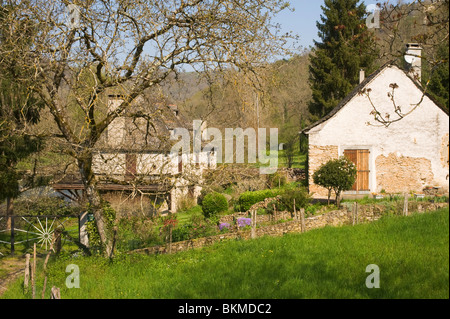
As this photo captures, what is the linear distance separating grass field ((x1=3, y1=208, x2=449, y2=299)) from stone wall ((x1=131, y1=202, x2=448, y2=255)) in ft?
4.27

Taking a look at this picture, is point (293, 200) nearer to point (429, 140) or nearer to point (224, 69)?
point (429, 140)

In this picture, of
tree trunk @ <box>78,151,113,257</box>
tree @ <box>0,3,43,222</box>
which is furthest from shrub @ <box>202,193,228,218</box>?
tree trunk @ <box>78,151,113,257</box>

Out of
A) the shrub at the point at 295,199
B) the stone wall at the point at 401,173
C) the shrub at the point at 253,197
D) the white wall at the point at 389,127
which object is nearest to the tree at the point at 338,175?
the shrub at the point at 295,199

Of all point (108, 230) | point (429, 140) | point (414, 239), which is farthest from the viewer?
point (429, 140)

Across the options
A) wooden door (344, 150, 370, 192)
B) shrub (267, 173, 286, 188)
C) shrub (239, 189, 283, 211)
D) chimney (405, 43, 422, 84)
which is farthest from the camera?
shrub (267, 173, 286, 188)

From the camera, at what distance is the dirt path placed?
1004 cm

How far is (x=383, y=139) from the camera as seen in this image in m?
21.1

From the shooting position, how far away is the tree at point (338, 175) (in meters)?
18.9

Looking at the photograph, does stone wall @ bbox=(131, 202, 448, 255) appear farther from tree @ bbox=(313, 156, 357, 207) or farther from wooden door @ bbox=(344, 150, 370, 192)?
wooden door @ bbox=(344, 150, 370, 192)

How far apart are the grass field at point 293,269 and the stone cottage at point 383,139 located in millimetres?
9918

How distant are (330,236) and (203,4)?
6409 mm

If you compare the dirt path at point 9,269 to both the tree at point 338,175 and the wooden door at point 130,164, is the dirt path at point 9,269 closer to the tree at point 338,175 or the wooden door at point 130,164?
the wooden door at point 130,164

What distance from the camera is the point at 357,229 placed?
11.2 metres
